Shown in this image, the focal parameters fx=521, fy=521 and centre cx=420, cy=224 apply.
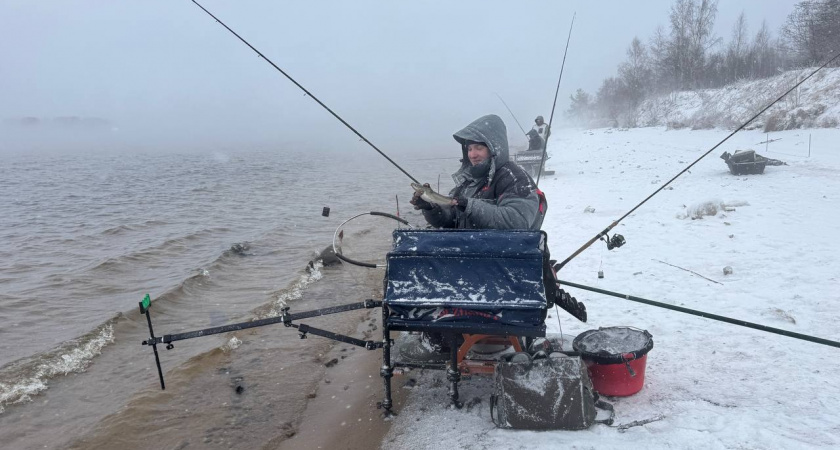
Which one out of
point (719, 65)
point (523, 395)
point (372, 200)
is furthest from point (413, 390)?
point (719, 65)

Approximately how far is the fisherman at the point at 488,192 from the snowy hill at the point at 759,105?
63.4 feet

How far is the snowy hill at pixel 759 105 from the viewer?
778 inches

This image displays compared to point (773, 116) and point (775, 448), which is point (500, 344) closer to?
point (775, 448)

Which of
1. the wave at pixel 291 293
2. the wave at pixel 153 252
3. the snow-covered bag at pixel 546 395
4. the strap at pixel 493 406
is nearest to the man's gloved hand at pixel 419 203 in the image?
the snow-covered bag at pixel 546 395

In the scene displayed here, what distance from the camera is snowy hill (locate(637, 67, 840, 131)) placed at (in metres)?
19.8

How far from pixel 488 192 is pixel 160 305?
20.4 feet

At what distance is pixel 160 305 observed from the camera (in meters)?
8.14

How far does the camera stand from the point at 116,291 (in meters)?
8.99

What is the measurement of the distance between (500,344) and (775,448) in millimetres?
2030

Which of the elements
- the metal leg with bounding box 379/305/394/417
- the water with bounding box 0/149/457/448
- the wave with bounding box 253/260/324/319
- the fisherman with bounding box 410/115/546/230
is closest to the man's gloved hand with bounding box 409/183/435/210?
the fisherman with bounding box 410/115/546/230

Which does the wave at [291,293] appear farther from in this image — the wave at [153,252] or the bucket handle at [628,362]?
the bucket handle at [628,362]

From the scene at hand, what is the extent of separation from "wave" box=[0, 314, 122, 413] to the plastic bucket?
5.61 m

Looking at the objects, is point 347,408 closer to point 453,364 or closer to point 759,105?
point 453,364

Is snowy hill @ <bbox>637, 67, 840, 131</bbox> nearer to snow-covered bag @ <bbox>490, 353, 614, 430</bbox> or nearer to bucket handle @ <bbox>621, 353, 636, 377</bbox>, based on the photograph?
bucket handle @ <bbox>621, 353, 636, 377</bbox>
